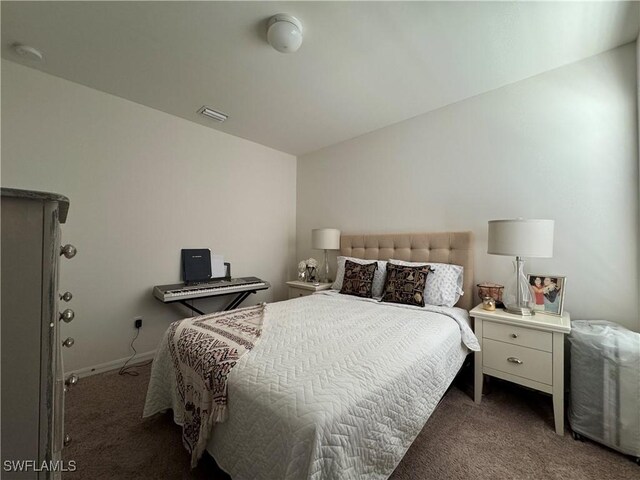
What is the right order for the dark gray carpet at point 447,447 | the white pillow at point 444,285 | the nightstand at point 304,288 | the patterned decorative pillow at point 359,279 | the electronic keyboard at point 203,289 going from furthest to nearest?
the nightstand at point 304,288, the patterned decorative pillow at point 359,279, the electronic keyboard at point 203,289, the white pillow at point 444,285, the dark gray carpet at point 447,447

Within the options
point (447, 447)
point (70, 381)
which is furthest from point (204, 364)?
point (447, 447)

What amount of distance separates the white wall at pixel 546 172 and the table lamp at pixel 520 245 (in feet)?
0.95

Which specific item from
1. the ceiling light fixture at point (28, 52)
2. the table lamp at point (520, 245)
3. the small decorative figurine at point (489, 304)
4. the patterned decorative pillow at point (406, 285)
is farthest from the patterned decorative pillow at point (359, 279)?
the ceiling light fixture at point (28, 52)

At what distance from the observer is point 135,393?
2.10 m

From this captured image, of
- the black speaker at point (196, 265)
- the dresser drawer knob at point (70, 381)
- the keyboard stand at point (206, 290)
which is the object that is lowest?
the keyboard stand at point (206, 290)

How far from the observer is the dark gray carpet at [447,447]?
138cm

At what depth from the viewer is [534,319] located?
180 centimetres

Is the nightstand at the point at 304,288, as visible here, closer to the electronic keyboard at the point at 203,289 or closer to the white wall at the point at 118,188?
the electronic keyboard at the point at 203,289

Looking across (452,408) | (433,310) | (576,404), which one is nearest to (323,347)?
(433,310)

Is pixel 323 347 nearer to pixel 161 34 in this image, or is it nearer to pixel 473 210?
pixel 473 210

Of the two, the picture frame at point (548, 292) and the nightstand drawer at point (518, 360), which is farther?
A: the picture frame at point (548, 292)

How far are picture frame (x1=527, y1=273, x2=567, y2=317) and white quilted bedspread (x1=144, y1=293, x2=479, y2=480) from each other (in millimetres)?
810

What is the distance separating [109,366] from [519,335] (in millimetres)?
3456

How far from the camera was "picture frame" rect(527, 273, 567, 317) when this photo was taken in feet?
6.25
